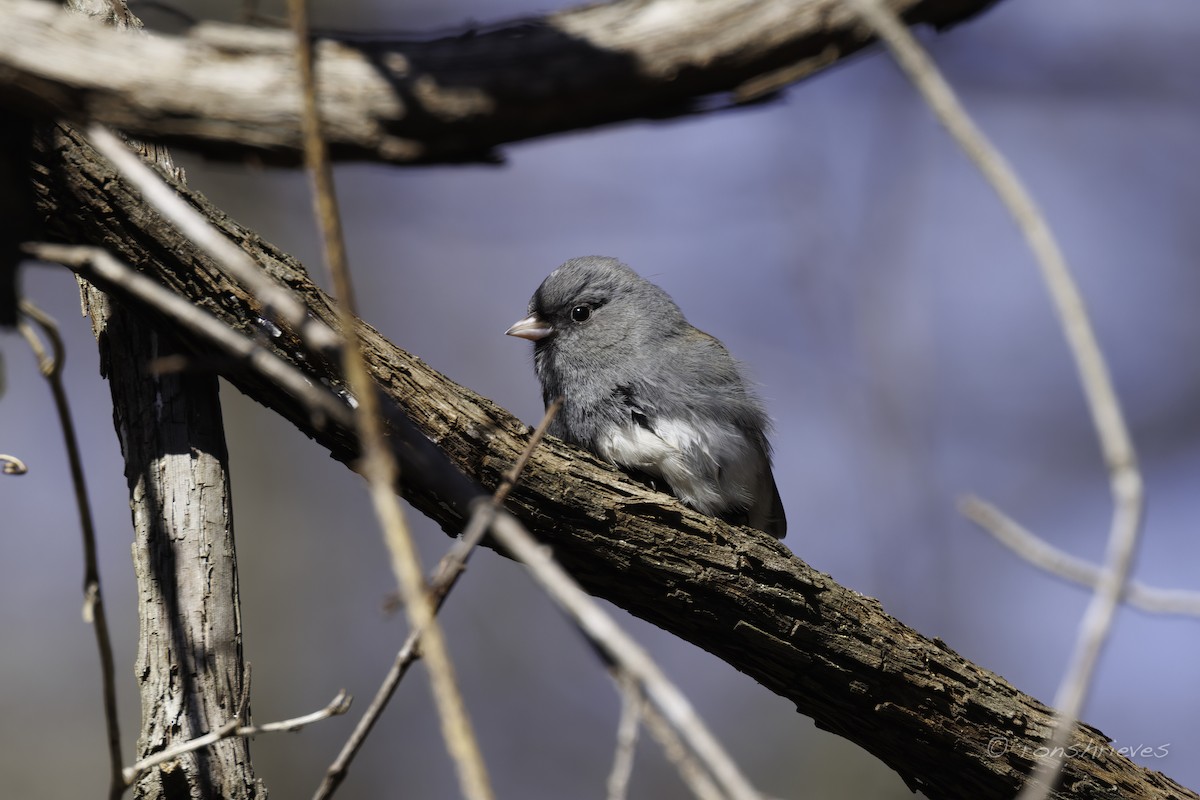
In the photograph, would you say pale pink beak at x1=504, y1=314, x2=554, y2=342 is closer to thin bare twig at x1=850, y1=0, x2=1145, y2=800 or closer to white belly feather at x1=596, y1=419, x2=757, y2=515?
white belly feather at x1=596, y1=419, x2=757, y2=515

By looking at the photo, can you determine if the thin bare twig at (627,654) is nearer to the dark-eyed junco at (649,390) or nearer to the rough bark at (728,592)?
the rough bark at (728,592)

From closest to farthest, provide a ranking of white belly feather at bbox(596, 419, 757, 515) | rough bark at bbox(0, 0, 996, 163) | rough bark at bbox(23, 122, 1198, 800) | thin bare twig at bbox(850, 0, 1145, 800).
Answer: thin bare twig at bbox(850, 0, 1145, 800) → rough bark at bbox(0, 0, 996, 163) → rough bark at bbox(23, 122, 1198, 800) → white belly feather at bbox(596, 419, 757, 515)

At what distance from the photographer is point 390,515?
1.03 m

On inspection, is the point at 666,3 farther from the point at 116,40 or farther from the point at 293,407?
the point at 293,407

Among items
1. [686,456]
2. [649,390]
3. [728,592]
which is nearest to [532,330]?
[649,390]

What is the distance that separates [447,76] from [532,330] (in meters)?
2.39

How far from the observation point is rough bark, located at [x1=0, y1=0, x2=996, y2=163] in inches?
49.9

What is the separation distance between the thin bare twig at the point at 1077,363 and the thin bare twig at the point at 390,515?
58 cm

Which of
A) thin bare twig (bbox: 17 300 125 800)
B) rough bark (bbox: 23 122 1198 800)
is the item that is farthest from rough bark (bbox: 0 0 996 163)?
rough bark (bbox: 23 122 1198 800)

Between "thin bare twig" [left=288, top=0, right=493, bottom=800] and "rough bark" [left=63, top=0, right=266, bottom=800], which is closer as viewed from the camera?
A: "thin bare twig" [left=288, top=0, right=493, bottom=800]

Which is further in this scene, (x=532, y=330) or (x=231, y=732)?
(x=532, y=330)

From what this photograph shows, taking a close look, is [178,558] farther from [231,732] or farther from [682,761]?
[682,761]

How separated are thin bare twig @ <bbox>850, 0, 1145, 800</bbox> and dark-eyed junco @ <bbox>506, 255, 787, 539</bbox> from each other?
205cm

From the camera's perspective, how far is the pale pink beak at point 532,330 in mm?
3652
